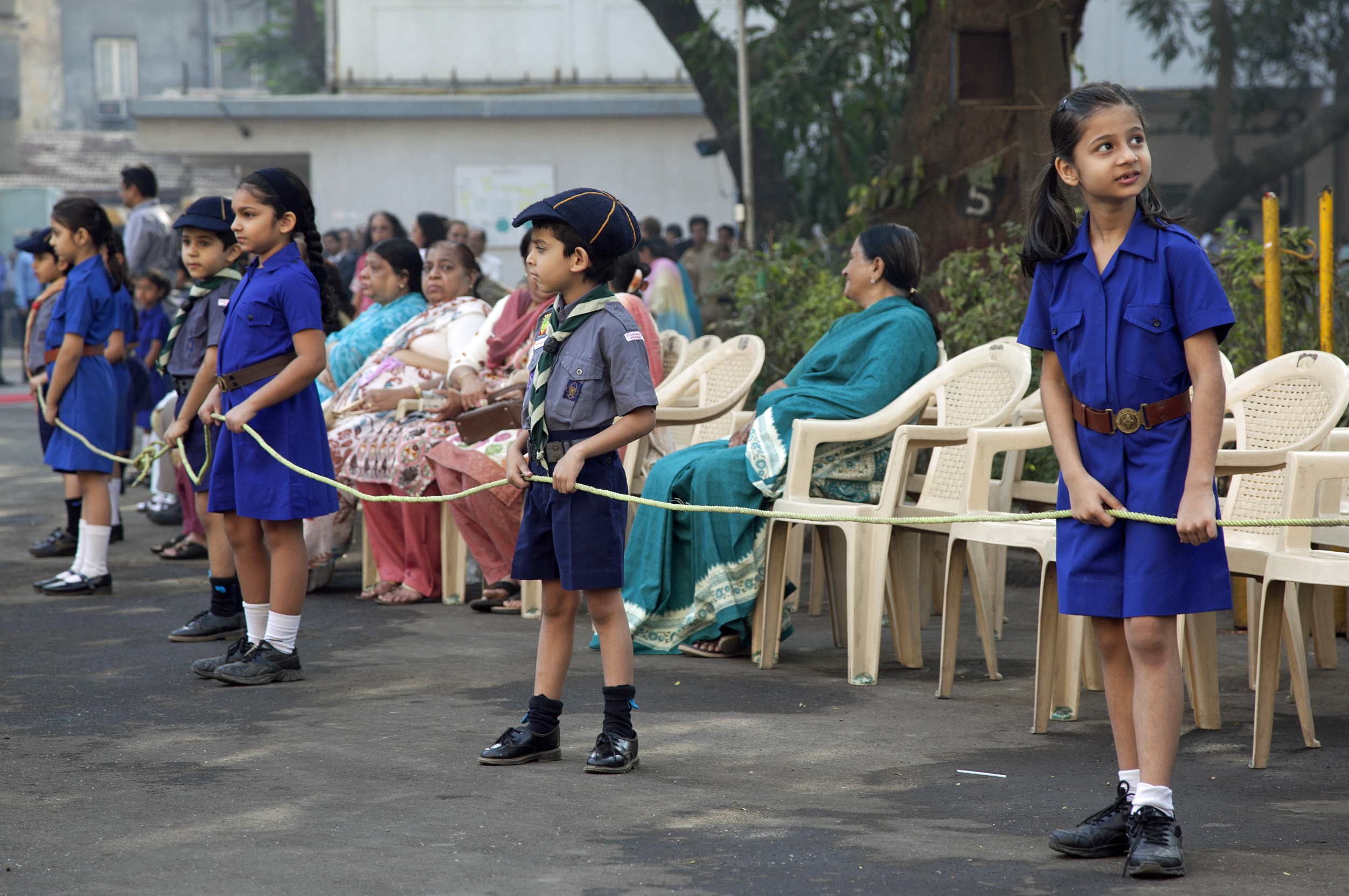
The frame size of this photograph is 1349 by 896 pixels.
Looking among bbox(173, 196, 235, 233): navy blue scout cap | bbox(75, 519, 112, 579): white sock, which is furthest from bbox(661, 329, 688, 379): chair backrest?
bbox(75, 519, 112, 579): white sock

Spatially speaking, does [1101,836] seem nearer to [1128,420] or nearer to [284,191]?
[1128,420]

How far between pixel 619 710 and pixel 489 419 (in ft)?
8.61

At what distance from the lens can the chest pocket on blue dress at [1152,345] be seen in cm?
322

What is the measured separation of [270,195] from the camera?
5.11m

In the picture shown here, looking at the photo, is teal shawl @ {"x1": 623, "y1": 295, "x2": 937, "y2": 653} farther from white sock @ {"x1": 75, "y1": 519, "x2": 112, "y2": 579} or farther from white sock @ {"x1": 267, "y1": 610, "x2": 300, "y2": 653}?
white sock @ {"x1": 75, "y1": 519, "x2": 112, "y2": 579}

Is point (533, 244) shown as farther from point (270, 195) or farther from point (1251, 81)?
→ point (1251, 81)

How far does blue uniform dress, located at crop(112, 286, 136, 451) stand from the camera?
7.44 metres

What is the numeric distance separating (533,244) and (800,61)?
10.9 m

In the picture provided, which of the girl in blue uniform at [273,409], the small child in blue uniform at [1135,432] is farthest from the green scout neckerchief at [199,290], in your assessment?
the small child in blue uniform at [1135,432]

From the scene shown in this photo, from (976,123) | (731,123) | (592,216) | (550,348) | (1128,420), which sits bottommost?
(1128,420)

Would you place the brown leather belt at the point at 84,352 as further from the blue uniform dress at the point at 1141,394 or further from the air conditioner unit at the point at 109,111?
the air conditioner unit at the point at 109,111

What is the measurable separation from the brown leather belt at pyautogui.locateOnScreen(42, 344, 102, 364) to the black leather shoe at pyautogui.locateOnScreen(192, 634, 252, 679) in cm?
246

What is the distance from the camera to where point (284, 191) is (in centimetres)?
515

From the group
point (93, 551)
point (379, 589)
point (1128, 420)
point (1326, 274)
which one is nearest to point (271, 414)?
point (379, 589)
